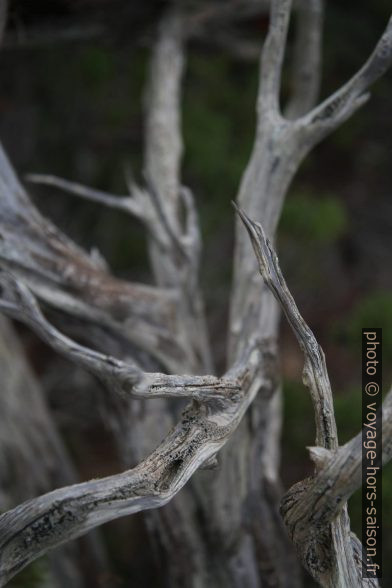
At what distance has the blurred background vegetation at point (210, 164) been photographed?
2947 mm

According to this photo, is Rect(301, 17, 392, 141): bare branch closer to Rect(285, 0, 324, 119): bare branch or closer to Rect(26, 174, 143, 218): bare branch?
Rect(285, 0, 324, 119): bare branch

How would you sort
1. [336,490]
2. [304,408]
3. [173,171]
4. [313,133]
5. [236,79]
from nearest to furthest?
[336,490], [313,133], [173,171], [304,408], [236,79]

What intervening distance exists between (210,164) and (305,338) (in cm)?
195

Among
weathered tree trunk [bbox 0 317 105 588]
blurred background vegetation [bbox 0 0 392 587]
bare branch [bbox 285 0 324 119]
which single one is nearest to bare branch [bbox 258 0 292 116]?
bare branch [bbox 285 0 324 119]

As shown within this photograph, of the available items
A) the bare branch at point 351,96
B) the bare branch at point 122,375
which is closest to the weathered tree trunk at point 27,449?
the bare branch at point 122,375

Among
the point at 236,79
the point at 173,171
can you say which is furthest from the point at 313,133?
the point at 236,79

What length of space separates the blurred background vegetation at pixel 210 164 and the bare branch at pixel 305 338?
120 cm

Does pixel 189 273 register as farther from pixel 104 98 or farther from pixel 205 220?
pixel 104 98

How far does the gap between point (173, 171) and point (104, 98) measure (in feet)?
5.28

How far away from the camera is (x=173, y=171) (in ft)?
7.84

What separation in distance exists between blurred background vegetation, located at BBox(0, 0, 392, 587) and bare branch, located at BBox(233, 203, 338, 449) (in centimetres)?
120

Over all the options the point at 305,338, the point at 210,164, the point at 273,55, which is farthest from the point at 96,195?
the point at 210,164

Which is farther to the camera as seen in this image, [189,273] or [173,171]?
[173,171]

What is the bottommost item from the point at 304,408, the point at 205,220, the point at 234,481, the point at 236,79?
the point at 234,481
